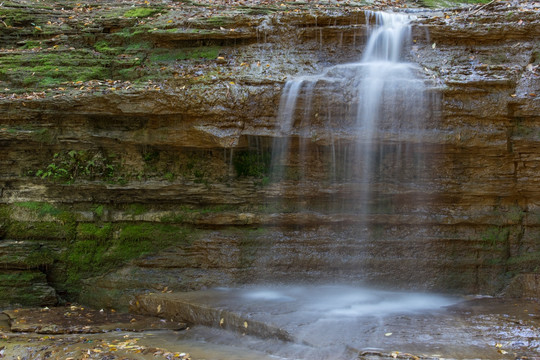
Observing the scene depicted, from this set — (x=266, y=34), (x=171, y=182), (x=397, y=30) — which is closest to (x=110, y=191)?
A: (x=171, y=182)

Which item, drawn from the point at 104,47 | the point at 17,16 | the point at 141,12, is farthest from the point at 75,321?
the point at 17,16

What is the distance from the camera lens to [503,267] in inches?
332

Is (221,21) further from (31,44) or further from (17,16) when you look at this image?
(17,16)

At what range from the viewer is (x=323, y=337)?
575cm

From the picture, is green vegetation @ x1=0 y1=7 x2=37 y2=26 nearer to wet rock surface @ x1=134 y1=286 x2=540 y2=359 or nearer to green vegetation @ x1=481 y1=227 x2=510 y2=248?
wet rock surface @ x1=134 y1=286 x2=540 y2=359

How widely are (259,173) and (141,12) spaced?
4793 mm

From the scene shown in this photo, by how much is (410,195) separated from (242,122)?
3304mm

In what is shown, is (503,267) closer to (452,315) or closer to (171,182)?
(452,315)

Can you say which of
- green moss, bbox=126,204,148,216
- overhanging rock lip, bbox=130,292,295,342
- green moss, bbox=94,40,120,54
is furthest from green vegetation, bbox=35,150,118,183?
overhanging rock lip, bbox=130,292,295,342

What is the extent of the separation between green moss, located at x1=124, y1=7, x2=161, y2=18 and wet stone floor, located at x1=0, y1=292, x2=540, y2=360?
21.6 ft

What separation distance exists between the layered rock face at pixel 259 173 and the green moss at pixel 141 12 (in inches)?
42.8

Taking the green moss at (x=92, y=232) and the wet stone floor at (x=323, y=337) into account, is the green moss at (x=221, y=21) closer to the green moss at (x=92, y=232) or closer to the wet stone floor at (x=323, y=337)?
the green moss at (x=92, y=232)

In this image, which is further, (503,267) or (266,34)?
(266,34)

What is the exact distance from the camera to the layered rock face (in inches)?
326
